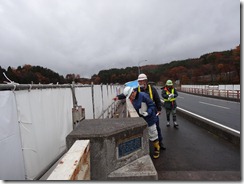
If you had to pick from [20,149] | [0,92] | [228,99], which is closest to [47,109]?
[20,149]

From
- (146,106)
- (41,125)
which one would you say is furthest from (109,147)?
(146,106)

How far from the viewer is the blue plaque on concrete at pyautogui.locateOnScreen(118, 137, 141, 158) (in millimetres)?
2933

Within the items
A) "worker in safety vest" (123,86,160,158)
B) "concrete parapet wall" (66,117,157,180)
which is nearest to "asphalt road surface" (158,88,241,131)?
"worker in safety vest" (123,86,160,158)

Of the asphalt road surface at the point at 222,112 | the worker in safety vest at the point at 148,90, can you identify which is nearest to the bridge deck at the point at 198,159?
the worker in safety vest at the point at 148,90

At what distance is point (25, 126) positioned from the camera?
8.57 feet

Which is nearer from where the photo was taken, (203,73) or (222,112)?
(222,112)

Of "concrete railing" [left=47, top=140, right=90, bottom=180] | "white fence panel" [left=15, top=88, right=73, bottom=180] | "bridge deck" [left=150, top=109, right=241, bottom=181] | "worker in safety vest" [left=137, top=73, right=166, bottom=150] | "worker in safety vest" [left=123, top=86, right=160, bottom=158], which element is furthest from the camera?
"worker in safety vest" [left=137, top=73, right=166, bottom=150]

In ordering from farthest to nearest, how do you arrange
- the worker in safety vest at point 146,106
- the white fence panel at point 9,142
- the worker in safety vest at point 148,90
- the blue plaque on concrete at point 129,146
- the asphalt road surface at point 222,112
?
the asphalt road surface at point 222,112, the worker in safety vest at point 148,90, the worker in safety vest at point 146,106, the blue plaque on concrete at point 129,146, the white fence panel at point 9,142

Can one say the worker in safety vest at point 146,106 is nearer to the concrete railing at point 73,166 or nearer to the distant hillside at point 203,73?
the concrete railing at point 73,166

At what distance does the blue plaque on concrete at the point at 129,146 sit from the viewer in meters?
2.93

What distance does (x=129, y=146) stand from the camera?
3104mm

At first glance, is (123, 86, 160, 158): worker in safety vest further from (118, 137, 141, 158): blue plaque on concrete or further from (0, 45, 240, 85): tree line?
(0, 45, 240, 85): tree line

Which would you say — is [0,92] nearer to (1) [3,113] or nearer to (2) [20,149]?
(1) [3,113]

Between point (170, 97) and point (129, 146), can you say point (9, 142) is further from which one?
point (170, 97)
